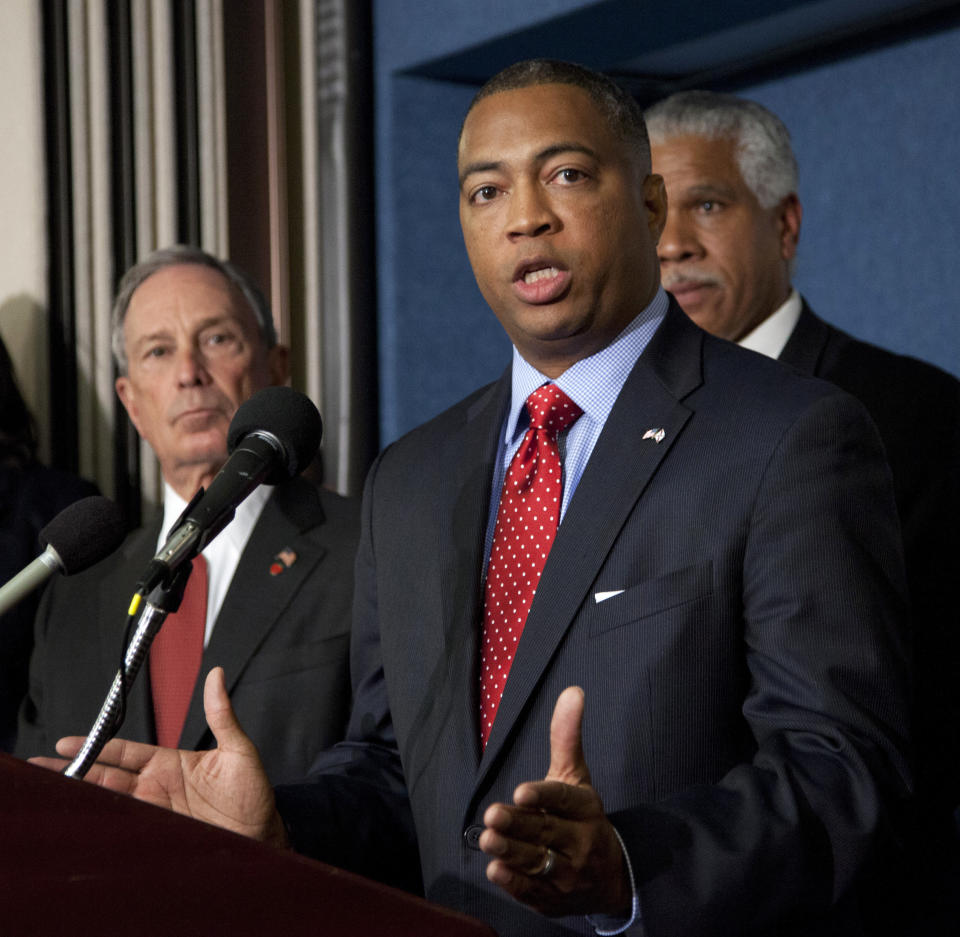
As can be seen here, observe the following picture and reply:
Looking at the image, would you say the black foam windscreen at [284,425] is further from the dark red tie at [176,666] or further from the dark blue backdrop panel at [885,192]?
the dark blue backdrop panel at [885,192]

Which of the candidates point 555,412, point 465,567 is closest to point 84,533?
point 465,567

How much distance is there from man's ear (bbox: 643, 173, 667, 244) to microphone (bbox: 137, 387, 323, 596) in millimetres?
555

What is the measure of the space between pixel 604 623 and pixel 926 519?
3.52ft

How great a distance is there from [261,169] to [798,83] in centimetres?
146

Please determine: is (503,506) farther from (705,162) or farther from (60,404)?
(60,404)

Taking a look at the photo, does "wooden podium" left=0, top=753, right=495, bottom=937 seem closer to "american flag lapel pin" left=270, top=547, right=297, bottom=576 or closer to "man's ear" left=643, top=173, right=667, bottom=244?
"man's ear" left=643, top=173, right=667, bottom=244

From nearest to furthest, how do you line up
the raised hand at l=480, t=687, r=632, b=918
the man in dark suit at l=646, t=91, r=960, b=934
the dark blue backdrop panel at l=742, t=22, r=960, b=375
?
the raised hand at l=480, t=687, r=632, b=918
the man in dark suit at l=646, t=91, r=960, b=934
the dark blue backdrop panel at l=742, t=22, r=960, b=375

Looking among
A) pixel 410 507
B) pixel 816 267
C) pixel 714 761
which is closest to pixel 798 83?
pixel 816 267

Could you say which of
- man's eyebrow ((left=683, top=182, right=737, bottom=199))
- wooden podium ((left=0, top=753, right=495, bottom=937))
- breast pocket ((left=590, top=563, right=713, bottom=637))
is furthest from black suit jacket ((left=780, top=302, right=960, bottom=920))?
wooden podium ((left=0, top=753, right=495, bottom=937))

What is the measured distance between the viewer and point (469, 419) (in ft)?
5.97

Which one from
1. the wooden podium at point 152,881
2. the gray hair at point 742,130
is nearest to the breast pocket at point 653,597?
the wooden podium at point 152,881

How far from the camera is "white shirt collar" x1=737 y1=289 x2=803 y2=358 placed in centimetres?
261

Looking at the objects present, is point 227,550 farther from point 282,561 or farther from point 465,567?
point 465,567

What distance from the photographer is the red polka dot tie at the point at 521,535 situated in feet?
5.14
